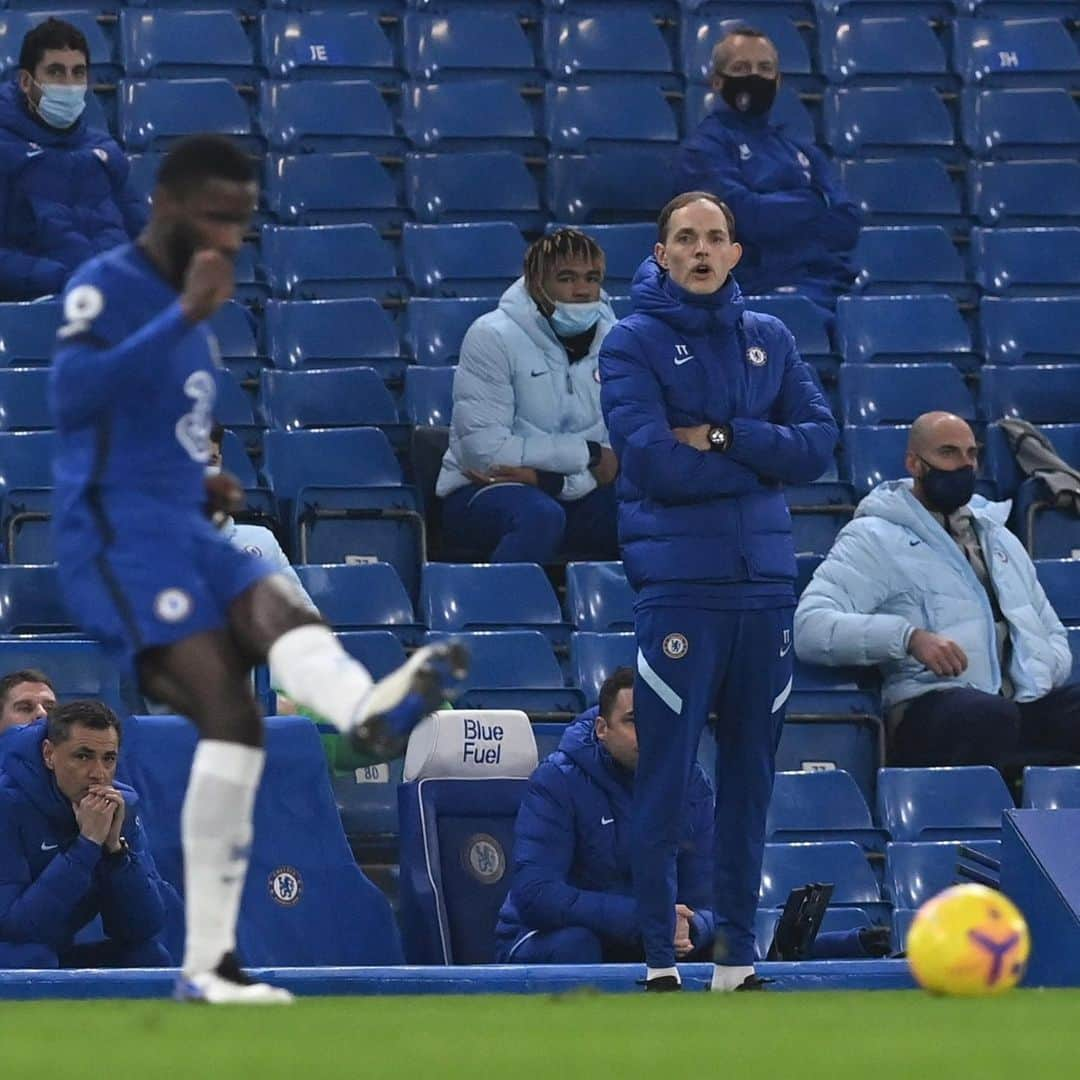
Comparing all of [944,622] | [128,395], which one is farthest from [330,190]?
[128,395]

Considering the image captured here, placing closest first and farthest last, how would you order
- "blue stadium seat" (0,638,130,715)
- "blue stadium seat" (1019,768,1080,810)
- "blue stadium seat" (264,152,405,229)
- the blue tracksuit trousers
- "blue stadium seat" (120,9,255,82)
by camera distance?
the blue tracksuit trousers, "blue stadium seat" (0,638,130,715), "blue stadium seat" (1019,768,1080,810), "blue stadium seat" (264,152,405,229), "blue stadium seat" (120,9,255,82)

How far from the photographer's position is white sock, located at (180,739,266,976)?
519 centimetres

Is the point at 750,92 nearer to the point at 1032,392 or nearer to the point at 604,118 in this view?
the point at 604,118

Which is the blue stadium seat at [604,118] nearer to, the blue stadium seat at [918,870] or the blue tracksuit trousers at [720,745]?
the blue stadium seat at [918,870]

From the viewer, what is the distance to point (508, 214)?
12180 millimetres

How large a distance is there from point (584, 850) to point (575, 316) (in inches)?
102

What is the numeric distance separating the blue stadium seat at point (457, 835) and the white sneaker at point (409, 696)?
12.0 ft

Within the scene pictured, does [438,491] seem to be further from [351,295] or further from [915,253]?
[915,253]

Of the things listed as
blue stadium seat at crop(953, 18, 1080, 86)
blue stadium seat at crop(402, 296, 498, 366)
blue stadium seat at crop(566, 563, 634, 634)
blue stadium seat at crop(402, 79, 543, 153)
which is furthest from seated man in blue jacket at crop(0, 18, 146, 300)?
blue stadium seat at crop(953, 18, 1080, 86)

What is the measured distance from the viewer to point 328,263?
1157cm

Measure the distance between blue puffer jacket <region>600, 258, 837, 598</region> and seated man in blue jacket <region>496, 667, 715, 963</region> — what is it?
4.37 feet

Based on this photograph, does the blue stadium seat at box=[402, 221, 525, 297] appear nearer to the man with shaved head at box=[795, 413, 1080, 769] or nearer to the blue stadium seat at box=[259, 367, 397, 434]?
the blue stadium seat at box=[259, 367, 397, 434]

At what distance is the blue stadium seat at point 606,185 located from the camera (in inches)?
478

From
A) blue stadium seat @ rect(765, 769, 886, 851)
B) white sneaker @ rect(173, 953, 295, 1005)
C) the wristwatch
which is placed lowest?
blue stadium seat @ rect(765, 769, 886, 851)
